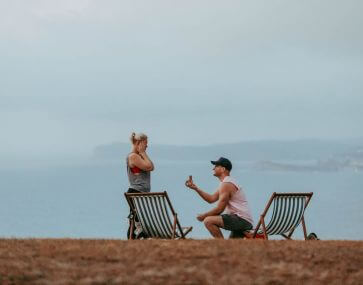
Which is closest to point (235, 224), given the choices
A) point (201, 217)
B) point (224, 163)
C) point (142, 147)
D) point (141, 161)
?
point (201, 217)

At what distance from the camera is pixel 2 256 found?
34.0 ft

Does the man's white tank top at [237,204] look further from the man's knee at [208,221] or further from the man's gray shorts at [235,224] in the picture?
the man's knee at [208,221]

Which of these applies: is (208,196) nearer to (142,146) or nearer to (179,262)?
(142,146)

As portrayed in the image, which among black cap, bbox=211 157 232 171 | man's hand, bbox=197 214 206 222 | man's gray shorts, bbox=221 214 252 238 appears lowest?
man's gray shorts, bbox=221 214 252 238

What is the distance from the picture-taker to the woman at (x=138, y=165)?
13.4 meters

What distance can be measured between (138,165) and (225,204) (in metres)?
1.59

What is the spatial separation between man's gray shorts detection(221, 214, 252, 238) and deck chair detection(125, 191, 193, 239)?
84cm

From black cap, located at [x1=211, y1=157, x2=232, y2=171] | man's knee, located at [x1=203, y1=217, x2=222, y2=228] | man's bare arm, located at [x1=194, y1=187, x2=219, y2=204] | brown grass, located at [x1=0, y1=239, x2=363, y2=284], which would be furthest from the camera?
man's bare arm, located at [x1=194, y1=187, x2=219, y2=204]

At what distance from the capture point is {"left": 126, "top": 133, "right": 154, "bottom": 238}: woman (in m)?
13.4

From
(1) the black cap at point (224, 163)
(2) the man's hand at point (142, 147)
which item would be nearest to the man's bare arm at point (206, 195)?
(1) the black cap at point (224, 163)

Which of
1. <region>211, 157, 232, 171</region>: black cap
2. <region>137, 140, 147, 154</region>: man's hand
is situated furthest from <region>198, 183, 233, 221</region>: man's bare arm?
<region>137, 140, 147, 154</region>: man's hand

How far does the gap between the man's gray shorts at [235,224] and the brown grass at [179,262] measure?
124 centimetres

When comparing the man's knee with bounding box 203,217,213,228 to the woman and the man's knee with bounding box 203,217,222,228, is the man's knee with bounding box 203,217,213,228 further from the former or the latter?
the woman

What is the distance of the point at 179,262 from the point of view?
970 centimetres
